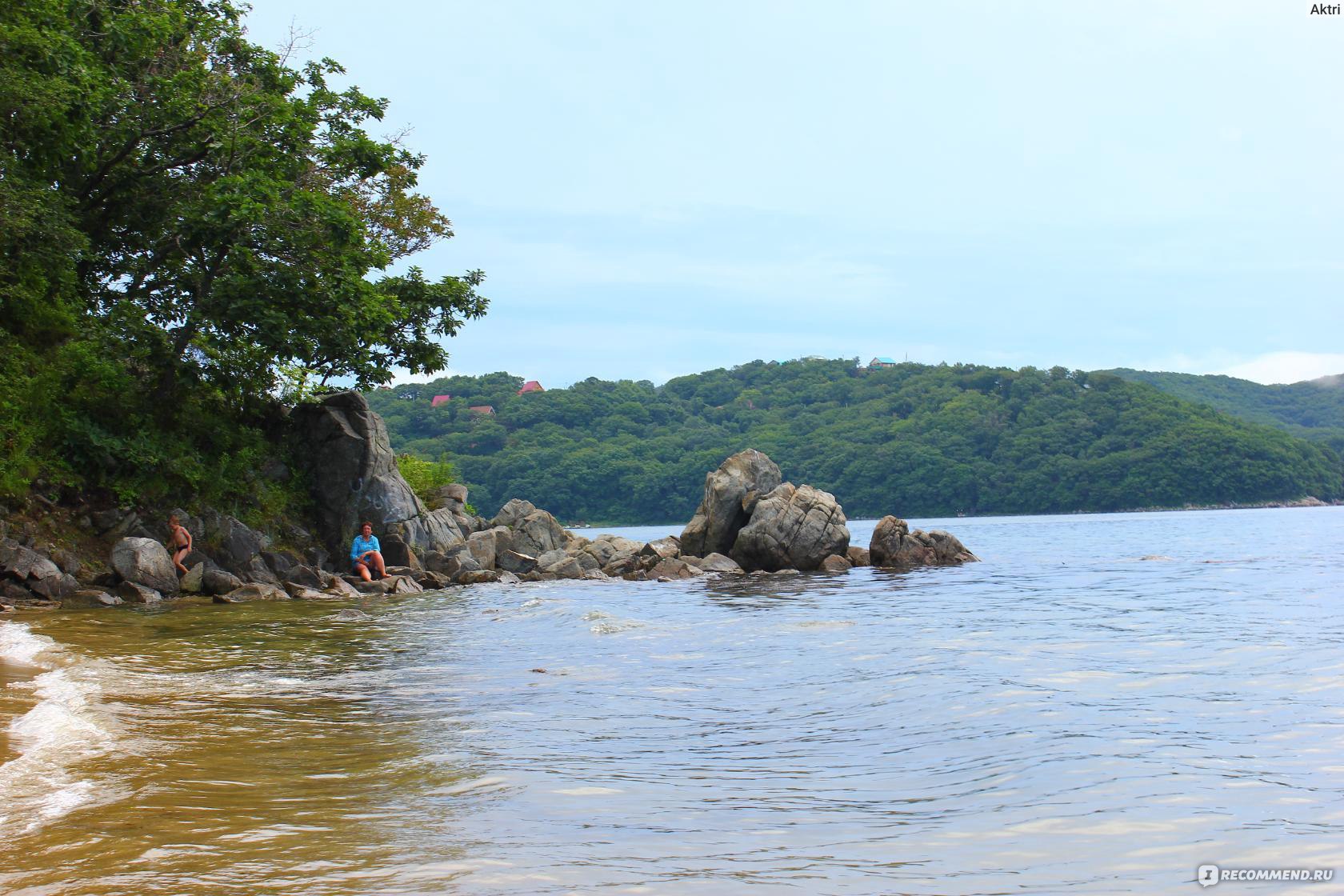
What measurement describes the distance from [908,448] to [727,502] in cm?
6899

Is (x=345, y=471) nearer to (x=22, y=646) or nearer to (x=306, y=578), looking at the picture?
(x=306, y=578)

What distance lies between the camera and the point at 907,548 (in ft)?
107

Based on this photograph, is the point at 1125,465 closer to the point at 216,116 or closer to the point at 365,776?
the point at 216,116

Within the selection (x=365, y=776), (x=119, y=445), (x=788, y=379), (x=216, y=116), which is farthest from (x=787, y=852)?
(x=788, y=379)

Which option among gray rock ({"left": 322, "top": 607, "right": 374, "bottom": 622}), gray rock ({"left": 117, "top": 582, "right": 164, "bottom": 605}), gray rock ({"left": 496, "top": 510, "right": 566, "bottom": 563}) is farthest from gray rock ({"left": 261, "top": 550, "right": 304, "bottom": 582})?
gray rock ({"left": 496, "top": 510, "right": 566, "bottom": 563})

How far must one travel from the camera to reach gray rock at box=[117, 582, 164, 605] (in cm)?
1914

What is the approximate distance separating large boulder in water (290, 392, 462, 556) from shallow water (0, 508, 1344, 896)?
35.0 ft

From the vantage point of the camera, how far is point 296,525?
26156 mm

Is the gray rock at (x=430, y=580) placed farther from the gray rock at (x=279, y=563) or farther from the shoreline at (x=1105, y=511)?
the shoreline at (x=1105, y=511)

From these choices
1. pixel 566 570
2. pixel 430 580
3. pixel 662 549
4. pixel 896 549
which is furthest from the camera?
pixel 662 549

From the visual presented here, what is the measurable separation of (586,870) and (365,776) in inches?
95.7

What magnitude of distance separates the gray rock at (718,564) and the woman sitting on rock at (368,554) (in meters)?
9.66

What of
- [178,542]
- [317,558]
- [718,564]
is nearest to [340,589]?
[317,558]

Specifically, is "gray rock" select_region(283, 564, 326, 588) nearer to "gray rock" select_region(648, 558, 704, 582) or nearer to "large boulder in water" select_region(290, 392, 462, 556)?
"large boulder in water" select_region(290, 392, 462, 556)
